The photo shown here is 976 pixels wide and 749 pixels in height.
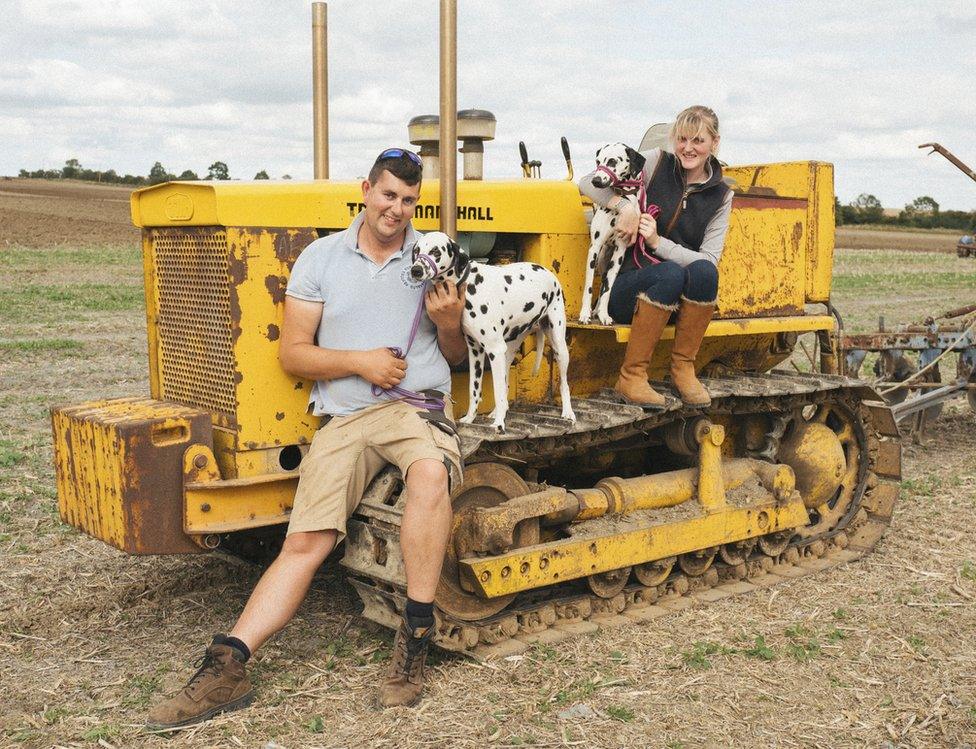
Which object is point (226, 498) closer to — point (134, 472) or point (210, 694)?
point (134, 472)

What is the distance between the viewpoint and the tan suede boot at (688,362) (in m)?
5.20

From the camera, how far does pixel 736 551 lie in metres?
5.77

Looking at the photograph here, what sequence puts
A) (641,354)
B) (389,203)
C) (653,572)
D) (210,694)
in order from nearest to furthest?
(210,694) → (389,203) → (641,354) → (653,572)

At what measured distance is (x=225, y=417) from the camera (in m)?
4.56

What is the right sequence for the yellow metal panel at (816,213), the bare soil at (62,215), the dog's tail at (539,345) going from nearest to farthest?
the dog's tail at (539,345), the yellow metal panel at (816,213), the bare soil at (62,215)

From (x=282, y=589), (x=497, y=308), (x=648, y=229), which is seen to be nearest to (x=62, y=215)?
(x=648, y=229)

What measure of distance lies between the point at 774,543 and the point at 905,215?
5901 cm

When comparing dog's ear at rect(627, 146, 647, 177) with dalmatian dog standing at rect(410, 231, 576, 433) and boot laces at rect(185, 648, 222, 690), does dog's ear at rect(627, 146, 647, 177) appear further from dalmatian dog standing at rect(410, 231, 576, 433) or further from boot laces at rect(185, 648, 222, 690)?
boot laces at rect(185, 648, 222, 690)

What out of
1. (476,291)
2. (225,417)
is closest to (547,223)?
(476,291)

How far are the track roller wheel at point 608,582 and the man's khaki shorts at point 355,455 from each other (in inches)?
44.2

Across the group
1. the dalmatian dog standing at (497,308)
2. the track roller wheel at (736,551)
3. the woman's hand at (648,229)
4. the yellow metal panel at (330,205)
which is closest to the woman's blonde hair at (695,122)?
the woman's hand at (648,229)

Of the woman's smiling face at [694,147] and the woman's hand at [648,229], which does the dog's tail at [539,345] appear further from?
the woman's smiling face at [694,147]

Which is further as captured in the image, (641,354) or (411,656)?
(641,354)

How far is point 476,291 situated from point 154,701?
6.71 ft
